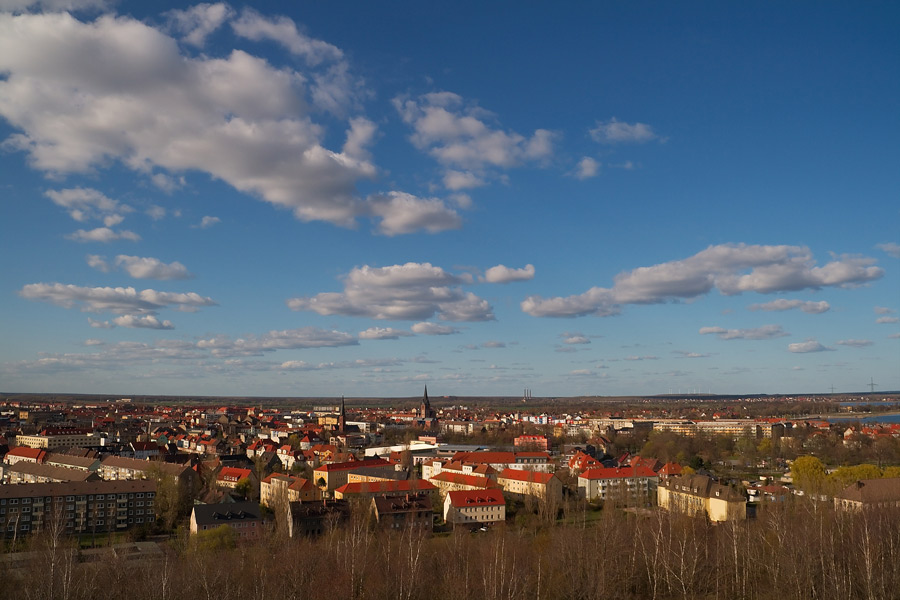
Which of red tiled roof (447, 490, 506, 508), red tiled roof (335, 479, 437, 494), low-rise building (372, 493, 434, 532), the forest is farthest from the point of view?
red tiled roof (335, 479, 437, 494)

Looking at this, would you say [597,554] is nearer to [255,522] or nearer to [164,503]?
[255,522]

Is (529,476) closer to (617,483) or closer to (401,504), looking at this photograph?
(617,483)

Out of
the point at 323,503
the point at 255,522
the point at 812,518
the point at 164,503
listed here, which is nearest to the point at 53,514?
the point at 164,503

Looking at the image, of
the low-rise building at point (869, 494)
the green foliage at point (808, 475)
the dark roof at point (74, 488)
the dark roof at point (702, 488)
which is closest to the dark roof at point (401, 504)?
the dark roof at point (74, 488)

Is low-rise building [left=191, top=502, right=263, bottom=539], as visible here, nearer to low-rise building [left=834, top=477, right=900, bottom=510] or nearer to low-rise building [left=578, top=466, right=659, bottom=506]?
low-rise building [left=578, top=466, right=659, bottom=506]

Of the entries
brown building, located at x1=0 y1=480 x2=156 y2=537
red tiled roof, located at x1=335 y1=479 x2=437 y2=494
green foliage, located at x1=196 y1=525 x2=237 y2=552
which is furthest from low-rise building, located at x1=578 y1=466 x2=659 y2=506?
brown building, located at x1=0 y1=480 x2=156 y2=537
